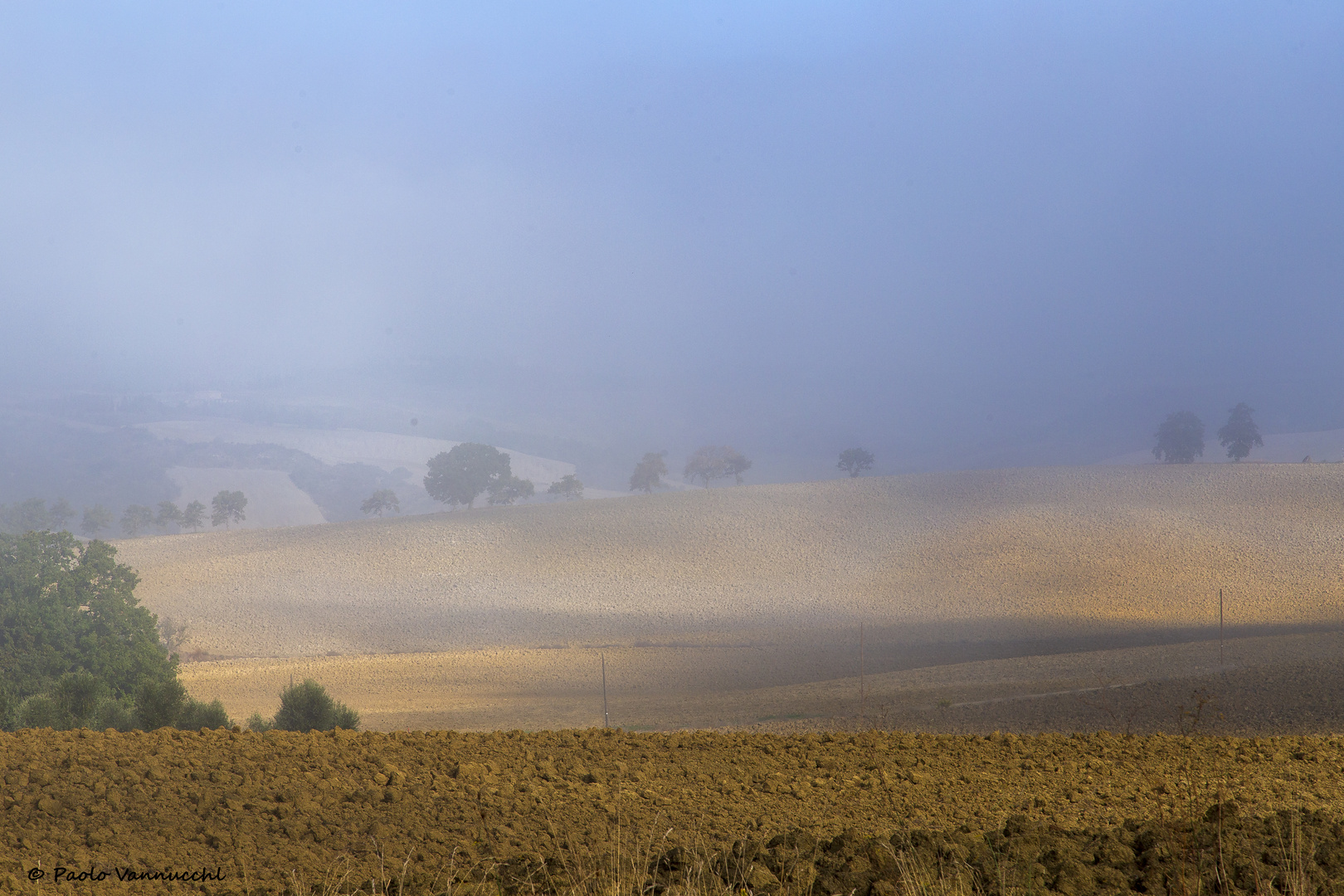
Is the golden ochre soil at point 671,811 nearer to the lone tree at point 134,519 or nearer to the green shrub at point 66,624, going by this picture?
the green shrub at point 66,624

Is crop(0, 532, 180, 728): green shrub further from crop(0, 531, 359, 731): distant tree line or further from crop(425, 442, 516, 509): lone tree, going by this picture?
crop(425, 442, 516, 509): lone tree

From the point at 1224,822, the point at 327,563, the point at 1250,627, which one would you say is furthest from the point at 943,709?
the point at 327,563

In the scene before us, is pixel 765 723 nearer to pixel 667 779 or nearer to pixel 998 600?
pixel 667 779

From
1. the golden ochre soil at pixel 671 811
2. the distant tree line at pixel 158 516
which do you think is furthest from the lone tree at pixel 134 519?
the golden ochre soil at pixel 671 811

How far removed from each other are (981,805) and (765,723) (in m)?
10.6

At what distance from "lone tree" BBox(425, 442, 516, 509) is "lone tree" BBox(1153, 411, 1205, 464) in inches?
2442

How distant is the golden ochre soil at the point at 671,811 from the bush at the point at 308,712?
3627mm

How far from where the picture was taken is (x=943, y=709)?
1692 centimetres

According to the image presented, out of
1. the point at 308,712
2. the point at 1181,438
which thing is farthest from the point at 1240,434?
the point at 308,712

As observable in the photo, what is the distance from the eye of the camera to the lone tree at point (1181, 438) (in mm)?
80688

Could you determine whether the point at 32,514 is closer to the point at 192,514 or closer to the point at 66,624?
the point at 192,514

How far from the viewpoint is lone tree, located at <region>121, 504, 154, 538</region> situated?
86.0 m

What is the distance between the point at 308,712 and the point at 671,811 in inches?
344

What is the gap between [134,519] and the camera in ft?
284
